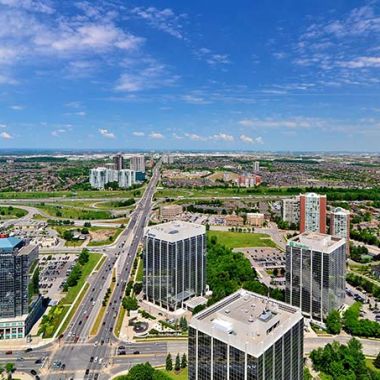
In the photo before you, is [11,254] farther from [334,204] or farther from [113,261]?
[334,204]

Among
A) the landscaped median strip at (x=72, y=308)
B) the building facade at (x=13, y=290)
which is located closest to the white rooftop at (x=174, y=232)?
the landscaped median strip at (x=72, y=308)

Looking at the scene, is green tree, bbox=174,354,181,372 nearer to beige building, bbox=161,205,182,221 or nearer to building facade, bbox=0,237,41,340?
building facade, bbox=0,237,41,340

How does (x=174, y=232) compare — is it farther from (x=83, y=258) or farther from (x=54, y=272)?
(x=54, y=272)

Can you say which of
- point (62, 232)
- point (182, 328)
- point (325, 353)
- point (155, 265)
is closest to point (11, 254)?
point (155, 265)

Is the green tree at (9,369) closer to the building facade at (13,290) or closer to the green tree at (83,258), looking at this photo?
the building facade at (13,290)

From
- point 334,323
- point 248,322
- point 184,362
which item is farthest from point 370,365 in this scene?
point 248,322

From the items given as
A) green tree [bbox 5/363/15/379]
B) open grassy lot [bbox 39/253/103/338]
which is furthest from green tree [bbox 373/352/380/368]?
green tree [bbox 5/363/15/379]
